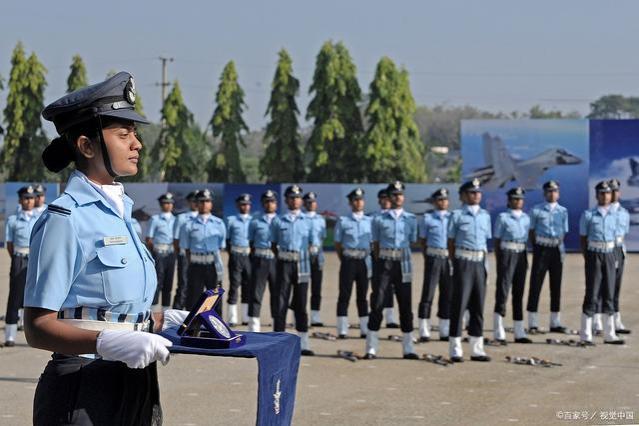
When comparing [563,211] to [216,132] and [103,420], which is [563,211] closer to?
[103,420]

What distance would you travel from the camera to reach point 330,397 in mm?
9938

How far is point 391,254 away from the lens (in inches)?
500

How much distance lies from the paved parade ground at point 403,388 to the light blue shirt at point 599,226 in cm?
127

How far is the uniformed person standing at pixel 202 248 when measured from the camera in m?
14.8

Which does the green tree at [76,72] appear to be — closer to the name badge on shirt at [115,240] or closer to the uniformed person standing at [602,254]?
the uniformed person standing at [602,254]

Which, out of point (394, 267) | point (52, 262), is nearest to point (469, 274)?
point (394, 267)

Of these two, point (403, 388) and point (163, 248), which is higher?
point (163, 248)

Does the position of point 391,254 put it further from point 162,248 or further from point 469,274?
point 162,248

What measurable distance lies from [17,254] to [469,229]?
5427 mm

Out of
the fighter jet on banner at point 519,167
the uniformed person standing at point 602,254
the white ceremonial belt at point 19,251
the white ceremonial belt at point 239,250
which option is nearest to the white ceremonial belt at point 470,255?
the uniformed person standing at point 602,254

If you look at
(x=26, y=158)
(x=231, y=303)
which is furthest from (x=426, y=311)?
(x=26, y=158)

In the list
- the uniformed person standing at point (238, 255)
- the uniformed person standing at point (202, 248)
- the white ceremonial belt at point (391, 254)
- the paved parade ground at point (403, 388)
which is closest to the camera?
the paved parade ground at point (403, 388)

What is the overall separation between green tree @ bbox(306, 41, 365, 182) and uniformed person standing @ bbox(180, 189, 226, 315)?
26.8m

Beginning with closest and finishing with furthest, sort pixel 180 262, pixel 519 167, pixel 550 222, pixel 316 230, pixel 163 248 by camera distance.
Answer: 1. pixel 316 230
2. pixel 550 222
3. pixel 180 262
4. pixel 163 248
5. pixel 519 167
